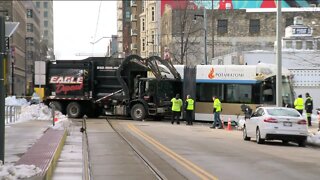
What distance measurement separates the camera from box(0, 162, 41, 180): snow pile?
8.91 meters

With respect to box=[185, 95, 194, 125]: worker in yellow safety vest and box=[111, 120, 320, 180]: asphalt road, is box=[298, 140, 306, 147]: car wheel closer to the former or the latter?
box=[111, 120, 320, 180]: asphalt road

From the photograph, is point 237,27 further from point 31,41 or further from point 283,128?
point 31,41

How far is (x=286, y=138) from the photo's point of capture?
19.2 meters

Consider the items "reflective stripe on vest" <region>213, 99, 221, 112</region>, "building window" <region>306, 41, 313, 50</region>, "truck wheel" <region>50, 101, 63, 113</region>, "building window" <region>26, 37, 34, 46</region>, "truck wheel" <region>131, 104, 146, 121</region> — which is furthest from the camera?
"building window" <region>26, 37, 34, 46</region>

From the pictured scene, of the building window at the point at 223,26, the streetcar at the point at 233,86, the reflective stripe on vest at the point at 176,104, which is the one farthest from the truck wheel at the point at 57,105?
the building window at the point at 223,26

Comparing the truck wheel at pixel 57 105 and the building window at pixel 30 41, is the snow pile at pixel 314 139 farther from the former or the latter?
the building window at pixel 30 41

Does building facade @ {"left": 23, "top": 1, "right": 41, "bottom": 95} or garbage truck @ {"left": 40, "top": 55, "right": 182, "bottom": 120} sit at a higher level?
building facade @ {"left": 23, "top": 1, "right": 41, "bottom": 95}

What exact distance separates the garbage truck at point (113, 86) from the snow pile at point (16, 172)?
2135cm

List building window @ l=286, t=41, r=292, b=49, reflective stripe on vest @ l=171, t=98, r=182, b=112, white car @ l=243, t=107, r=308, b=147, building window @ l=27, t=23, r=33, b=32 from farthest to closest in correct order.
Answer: building window @ l=27, t=23, r=33, b=32 → building window @ l=286, t=41, r=292, b=49 → reflective stripe on vest @ l=171, t=98, r=182, b=112 → white car @ l=243, t=107, r=308, b=147

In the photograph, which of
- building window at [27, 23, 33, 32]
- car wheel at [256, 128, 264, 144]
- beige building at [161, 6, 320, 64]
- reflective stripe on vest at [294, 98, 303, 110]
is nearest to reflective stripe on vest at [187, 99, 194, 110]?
reflective stripe on vest at [294, 98, 303, 110]

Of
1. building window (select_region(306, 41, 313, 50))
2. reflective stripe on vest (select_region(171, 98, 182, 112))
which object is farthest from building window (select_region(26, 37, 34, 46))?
reflective stripe on vest (select_region(171, 98, 182, 112))

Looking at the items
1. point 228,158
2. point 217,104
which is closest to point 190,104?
point 217,104

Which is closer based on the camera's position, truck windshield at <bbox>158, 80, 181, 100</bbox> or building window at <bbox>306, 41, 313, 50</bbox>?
truck windshield at <bbox>158, 80, 181, 100</bbox>

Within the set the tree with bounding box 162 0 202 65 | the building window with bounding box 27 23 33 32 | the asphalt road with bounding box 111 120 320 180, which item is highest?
the building window with bounding box 27 23 33 32
